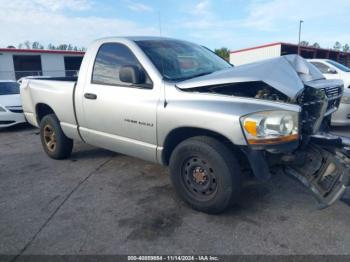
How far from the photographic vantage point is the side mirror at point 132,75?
→ 3.38m

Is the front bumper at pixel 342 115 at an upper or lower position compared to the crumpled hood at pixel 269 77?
lower

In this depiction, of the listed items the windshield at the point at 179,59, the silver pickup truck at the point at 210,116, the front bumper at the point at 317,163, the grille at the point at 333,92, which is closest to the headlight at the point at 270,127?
the silver pickup truck at the point at 210,116

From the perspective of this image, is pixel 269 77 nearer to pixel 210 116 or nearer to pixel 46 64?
pixel 210 116

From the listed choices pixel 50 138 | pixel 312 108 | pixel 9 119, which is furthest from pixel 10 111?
pixel 312 108

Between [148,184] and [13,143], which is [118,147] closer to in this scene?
[148,184]

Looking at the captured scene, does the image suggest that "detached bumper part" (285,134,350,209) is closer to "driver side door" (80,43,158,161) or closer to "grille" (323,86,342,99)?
"grille" (323,86,342,99)

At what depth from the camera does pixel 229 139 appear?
2875mm

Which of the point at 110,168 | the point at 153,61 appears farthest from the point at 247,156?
the point at 110,168

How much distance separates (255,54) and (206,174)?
86.3 ft

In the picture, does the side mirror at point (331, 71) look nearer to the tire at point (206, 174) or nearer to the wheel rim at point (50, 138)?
the tire at point (206, 174)

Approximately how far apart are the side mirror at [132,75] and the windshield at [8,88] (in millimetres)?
6894

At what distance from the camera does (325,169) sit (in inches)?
113

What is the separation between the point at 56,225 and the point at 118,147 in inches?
49.0

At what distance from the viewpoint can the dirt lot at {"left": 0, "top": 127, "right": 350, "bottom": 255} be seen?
269 cm
